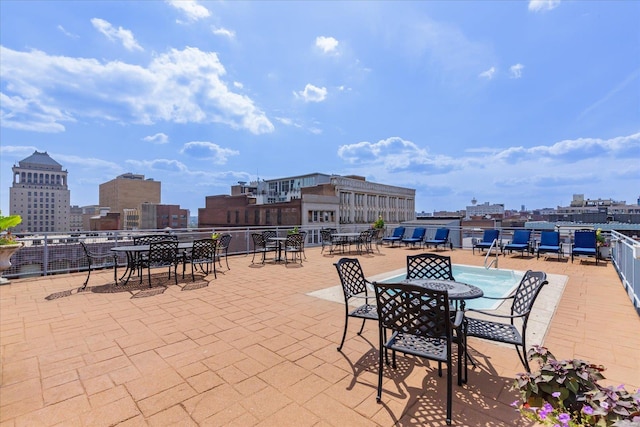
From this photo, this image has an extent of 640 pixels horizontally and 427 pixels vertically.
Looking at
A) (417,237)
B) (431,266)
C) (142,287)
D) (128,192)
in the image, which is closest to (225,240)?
(142,287)

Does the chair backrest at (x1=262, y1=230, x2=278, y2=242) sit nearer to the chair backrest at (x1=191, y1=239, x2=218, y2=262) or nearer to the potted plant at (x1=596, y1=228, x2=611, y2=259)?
the chair backrest at (x1=191, y1=239, x2=218, y2=262)

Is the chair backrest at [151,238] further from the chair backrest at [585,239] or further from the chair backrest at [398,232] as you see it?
the chair backrest at [585,239]

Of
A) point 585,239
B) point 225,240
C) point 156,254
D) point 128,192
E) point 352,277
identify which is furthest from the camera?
point 128,192

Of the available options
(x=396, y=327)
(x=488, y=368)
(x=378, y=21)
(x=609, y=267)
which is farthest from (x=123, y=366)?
(x=609, y=267)

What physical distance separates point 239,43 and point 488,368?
940 centimetres

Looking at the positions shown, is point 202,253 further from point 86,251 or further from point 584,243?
point 584,243

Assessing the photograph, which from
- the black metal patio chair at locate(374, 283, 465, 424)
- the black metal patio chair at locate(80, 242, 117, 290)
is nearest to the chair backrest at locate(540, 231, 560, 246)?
the black metal patio chair at locate(374, 283, 465, 424)

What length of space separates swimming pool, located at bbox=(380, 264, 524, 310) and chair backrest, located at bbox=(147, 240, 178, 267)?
152 inches

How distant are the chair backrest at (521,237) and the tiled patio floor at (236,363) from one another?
4638 mm

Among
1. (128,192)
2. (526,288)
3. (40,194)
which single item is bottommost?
(526,288)

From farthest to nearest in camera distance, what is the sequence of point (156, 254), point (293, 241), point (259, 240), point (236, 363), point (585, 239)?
point (585, 239), point (259, 240), point (293, 241), point (156, 254), point (236, 363)

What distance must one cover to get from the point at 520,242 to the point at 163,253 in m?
9.63

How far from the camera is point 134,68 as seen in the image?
32.9 feet

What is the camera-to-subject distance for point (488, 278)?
235 inches
